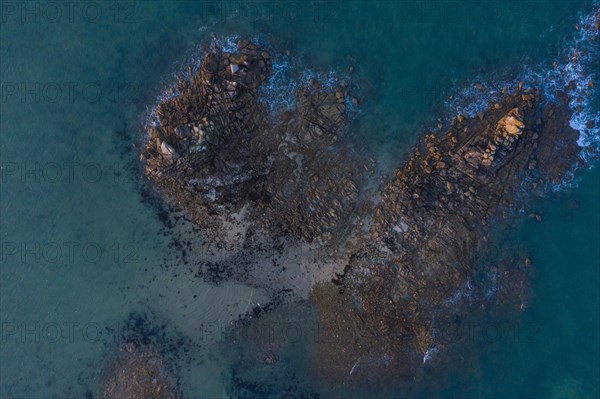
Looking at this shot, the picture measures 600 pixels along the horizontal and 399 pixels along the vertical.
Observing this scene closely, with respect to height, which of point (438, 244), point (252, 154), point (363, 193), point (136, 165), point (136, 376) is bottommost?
point (136, 376)

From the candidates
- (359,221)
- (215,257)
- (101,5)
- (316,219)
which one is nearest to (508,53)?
(359,221)

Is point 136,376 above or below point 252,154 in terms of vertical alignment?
below

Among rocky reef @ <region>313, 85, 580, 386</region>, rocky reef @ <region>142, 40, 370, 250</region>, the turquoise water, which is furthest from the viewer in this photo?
the turquoise water

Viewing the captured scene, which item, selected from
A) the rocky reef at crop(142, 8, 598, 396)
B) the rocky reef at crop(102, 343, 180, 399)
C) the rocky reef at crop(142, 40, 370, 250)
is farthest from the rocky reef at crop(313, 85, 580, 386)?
the rocky reef at crop(102, 343, 180, 399)

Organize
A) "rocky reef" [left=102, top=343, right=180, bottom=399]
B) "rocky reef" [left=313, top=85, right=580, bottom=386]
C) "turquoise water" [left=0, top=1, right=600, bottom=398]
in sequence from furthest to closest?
"rocky reef" [left=102, top=343, right=180, bottom=399] < "turquoise water" [left=0, top=1, right=600, bottom=398] < "rocky reef" [left=313, top=85, right=580, bottom=386]

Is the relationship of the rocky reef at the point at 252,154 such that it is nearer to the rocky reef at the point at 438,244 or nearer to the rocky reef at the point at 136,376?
the rocky reef at the point at 438,244

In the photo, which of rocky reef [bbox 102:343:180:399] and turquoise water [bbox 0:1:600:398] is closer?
turquoise water [bbox 0:1:600:398]

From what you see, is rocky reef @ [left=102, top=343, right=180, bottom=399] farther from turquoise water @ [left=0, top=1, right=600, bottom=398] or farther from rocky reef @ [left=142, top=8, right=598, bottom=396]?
rocky reef @ [left=142, top=8, right=598, bottom=396]

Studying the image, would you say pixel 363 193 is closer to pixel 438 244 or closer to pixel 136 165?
pixel 438 244

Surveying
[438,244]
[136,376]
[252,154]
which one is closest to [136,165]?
[252,154]
